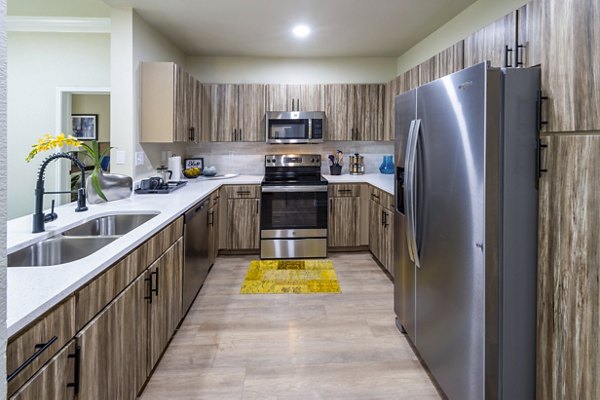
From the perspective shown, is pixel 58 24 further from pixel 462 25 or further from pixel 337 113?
pixel 462 25

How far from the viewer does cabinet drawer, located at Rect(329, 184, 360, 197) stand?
15.1ft

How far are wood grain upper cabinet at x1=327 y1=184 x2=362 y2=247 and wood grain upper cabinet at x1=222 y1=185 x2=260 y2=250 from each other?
2.87 ft

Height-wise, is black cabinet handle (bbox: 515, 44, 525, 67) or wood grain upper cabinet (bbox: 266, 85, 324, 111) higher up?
wood grain upper cabinet (bbox: 266, 85, 324, 111)

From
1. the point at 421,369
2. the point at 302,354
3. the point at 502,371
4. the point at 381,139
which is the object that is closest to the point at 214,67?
the point at 381,139

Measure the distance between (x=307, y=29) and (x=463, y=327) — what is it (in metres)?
3.28

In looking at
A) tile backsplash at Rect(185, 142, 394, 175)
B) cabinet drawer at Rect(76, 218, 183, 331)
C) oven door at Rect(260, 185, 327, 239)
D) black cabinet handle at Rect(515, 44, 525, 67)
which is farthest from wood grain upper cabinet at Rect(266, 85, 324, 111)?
black cabinet handle at Rect(515, 44, 525, 67)

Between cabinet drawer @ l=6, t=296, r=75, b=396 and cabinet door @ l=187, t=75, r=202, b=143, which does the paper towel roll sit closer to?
cabinet door @ l=187, t=75, r=202, b=143

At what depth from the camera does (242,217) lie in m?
4.56

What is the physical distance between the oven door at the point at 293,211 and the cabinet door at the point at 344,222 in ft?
0.39

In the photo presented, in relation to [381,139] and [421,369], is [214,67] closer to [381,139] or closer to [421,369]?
[381,139]

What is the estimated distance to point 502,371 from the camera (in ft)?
5.14

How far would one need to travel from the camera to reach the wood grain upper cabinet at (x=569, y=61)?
4.03 ft

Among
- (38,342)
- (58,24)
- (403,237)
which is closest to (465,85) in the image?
(403,237)

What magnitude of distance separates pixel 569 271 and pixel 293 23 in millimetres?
3264
